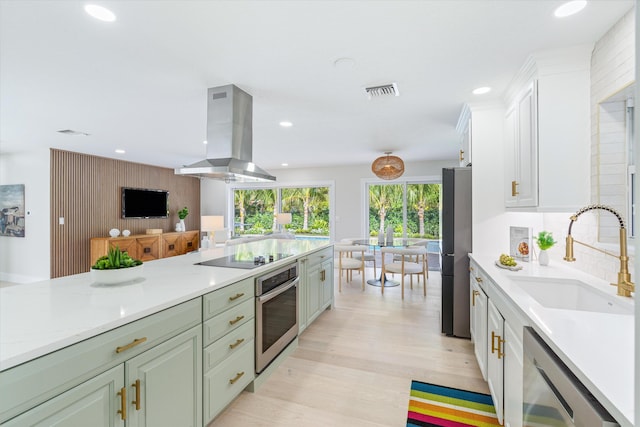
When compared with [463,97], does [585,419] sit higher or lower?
lower

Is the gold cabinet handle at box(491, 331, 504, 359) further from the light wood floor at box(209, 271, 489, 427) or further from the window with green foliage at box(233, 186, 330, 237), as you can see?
the window with green foliage at box(233, 186, 330, 237)

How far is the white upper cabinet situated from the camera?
2.03 metres

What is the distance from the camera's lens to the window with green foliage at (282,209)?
758 cm

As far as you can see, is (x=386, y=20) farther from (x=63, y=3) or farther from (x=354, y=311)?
(x=354, y=311)

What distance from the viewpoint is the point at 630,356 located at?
3.11ft

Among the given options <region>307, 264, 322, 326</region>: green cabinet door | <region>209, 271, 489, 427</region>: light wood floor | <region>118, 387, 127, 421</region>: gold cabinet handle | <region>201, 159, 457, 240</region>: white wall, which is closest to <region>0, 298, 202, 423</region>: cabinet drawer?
<region>118, 387, 127, 421</region>: gold cabinet handle

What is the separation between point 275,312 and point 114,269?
1178 mm

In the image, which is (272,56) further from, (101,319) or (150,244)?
(150,244)

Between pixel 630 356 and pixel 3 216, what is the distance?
8.40 m

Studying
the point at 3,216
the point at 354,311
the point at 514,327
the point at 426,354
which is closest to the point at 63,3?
the point at 514,327

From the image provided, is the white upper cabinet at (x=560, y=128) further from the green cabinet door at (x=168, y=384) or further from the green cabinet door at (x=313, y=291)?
the green cabinet door at (x=168, y=384)

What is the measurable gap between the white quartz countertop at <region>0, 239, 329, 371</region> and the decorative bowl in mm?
37

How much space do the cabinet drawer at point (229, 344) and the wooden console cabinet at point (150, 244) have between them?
428 cm

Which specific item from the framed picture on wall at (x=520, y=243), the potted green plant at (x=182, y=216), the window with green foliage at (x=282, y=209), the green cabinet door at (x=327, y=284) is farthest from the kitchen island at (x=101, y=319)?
the potted green plant at (x=182, y=216)
